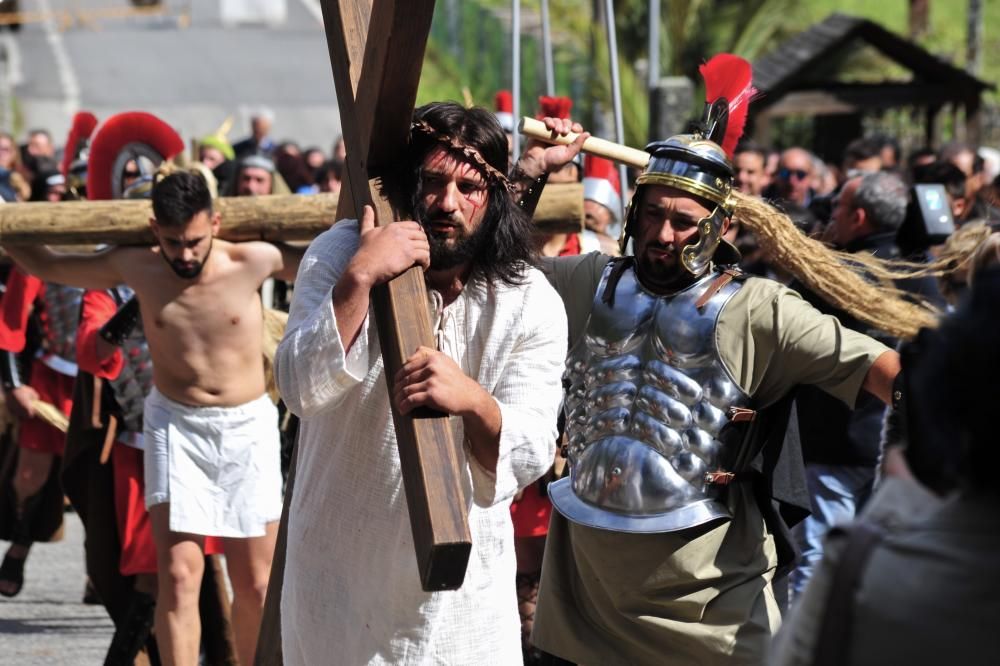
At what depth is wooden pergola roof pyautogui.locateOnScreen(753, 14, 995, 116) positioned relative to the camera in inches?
629

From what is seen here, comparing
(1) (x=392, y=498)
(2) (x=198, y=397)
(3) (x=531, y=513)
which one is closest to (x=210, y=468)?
(2) (x=198, y=397)

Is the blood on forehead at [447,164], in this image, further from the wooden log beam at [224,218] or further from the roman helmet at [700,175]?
the wooden log beam at [224,218]

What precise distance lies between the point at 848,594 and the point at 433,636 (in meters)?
1.54

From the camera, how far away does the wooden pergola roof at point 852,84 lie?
629 inches

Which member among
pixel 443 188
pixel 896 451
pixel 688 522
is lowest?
pixel 688 522

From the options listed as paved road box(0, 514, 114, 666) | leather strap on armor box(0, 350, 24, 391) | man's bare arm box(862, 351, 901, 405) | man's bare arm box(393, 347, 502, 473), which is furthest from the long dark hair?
leather strap on armor box(0, 350, 24, 391)

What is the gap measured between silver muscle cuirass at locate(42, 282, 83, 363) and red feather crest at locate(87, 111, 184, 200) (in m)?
1.68

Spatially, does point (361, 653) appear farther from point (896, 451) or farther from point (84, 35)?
point (84, 35)

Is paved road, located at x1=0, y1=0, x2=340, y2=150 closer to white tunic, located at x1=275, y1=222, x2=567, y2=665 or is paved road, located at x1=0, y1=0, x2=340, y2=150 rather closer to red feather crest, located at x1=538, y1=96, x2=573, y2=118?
red feather crest, located at x1=538, y1=96, x2=573, y2=118

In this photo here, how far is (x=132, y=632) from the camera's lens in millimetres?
5656

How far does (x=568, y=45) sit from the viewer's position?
24375mm

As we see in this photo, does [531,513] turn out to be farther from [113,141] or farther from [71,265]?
[113,141]

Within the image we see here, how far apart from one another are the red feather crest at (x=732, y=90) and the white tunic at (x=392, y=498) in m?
1.33

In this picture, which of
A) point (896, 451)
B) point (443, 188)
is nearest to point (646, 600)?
point (443, 188)
